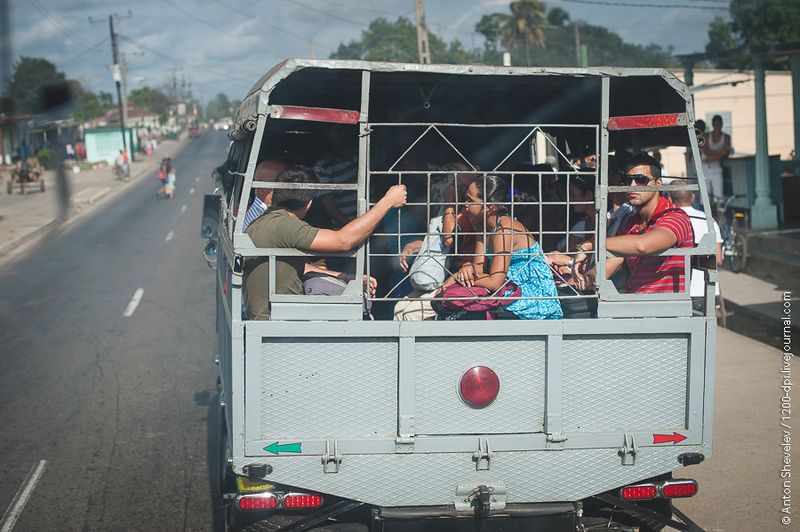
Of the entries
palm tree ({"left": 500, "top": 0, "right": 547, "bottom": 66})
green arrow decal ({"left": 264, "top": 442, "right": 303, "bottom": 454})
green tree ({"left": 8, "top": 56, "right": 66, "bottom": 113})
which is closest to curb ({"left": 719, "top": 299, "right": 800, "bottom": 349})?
green arrow decal ({"left": 264, "top": 442, "right": 303, "bottom": 454})

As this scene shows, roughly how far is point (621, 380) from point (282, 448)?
1545 millimetres

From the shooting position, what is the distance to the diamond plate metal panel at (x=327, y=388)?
12.8 ft

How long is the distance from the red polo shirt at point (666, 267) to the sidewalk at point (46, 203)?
7148 mm

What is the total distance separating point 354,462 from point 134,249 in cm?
1755

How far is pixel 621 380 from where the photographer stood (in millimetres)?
4070

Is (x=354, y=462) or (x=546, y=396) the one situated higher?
(x=546, y=396)

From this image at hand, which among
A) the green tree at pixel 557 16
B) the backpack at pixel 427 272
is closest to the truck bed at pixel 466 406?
the backpack at pixel 427 272

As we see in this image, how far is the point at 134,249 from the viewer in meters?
20.5

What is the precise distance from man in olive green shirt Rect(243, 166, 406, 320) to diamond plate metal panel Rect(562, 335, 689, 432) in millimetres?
1033

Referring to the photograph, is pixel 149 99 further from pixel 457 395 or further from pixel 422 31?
pixel 457 395

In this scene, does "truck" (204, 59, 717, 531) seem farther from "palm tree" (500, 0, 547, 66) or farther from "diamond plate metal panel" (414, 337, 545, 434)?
"palm tree" (500, 0, 547, 66)

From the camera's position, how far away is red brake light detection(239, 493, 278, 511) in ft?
13.0

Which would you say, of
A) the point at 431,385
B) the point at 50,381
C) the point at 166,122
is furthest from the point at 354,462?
the point at 166,122

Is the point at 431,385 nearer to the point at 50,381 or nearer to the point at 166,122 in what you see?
the point at 50,381
